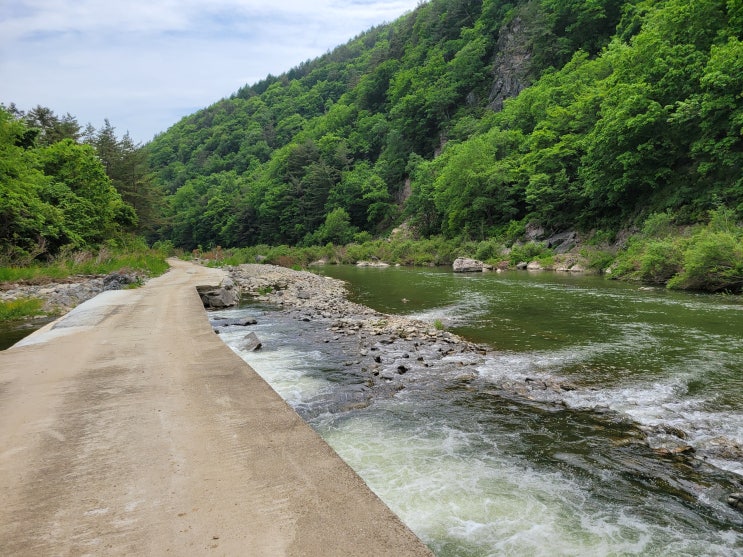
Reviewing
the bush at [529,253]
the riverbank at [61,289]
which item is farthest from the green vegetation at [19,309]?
the bush at [529,253]

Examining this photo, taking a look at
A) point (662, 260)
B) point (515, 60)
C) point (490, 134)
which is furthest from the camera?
point (515, 60)

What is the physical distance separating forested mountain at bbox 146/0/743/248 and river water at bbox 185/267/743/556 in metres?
20.6

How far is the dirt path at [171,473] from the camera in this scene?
2748mm

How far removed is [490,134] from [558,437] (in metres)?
53.4

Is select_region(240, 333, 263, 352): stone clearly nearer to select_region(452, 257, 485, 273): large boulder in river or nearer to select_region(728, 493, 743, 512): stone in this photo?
select_region(728, 493, 743, 512): stone

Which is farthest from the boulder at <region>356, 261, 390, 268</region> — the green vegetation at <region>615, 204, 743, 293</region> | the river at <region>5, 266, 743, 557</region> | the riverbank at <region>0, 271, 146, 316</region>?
the river at <region>5, 266, 743, 557</region>

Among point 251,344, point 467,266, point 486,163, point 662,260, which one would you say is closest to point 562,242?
point 467,266

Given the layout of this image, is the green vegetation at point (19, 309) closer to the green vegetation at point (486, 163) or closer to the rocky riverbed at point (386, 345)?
the rocky riverbed at point (386, 345)

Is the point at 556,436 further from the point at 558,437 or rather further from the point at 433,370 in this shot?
the point at 433,370

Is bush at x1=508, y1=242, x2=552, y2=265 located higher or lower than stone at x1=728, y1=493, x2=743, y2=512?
lower

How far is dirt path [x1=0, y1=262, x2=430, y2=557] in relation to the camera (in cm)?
275

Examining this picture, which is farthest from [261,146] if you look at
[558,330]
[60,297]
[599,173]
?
[558,330]

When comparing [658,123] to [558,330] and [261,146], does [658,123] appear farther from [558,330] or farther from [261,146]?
[261,146]

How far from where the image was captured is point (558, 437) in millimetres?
6035
